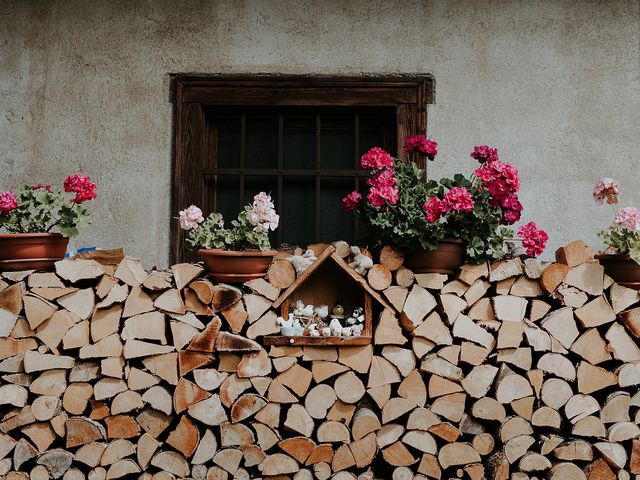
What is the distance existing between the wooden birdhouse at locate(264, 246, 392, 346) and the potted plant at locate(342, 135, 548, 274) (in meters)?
0.26

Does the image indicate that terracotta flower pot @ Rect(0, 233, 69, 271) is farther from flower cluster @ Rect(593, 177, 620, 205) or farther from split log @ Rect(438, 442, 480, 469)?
flower cluster @ Rect(593, 177, 620, 205)

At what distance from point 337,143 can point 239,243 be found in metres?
1.47

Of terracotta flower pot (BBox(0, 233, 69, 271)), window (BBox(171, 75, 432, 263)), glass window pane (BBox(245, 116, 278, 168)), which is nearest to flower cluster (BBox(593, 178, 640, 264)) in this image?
window (BBox(171, 75, 432, 263))

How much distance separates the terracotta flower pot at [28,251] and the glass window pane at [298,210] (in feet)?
5.20

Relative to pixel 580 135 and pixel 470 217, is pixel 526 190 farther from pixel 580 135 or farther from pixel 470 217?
pixel 470 217

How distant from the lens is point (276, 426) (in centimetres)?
280

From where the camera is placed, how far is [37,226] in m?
2.98

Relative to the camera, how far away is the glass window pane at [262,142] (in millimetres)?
4129

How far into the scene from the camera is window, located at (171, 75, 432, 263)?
3.98 metres

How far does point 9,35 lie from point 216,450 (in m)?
3.12

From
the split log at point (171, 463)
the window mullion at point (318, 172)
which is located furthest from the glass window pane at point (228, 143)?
the split log at point (171, 463)

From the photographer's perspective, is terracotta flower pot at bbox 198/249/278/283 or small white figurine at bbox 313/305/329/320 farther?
small white figurine at bbox 313/305/329/320

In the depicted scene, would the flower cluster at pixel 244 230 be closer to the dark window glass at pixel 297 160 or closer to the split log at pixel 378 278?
the split log at pixel 378 278

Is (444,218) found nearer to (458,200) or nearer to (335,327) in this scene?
(458,200)
